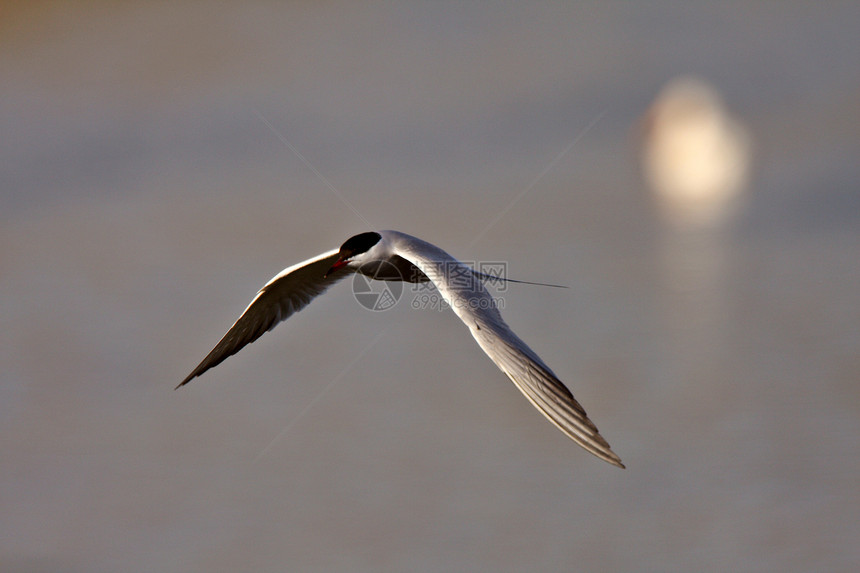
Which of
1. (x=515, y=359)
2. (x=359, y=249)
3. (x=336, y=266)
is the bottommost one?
(x=515, y=359)

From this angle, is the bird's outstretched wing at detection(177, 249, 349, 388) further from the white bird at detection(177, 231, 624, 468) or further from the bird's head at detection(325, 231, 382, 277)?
the bird's head at detection(325, 231, 382, 277)

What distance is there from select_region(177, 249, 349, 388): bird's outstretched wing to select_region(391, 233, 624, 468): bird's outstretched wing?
1333mm

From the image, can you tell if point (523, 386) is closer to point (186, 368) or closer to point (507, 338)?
point (507, 338)

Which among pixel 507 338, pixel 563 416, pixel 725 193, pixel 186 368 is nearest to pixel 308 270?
pixel 507 338

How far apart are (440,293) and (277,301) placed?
1728mm

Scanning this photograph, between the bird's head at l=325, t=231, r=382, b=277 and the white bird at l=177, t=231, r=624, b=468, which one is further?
the bird's head at l=325, t=231, r=382, b=277

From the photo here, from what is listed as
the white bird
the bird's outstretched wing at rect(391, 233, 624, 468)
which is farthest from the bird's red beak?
the bird's outstretched wing at rect(391, 233, 624, 468)

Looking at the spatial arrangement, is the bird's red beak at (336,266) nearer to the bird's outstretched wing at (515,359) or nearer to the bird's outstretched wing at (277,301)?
the bird's outstretched wing at (277,301)

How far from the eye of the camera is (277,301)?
744cm

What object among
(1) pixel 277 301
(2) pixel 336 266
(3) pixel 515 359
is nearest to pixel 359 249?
(2) pixel 336 266

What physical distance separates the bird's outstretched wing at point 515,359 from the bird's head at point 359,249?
Answer: 0.79 m

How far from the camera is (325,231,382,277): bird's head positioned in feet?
22.4

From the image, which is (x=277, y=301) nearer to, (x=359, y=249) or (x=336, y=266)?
(x=336, y=266)

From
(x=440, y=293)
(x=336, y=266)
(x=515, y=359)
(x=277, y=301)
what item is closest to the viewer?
(x=515, y=359)
